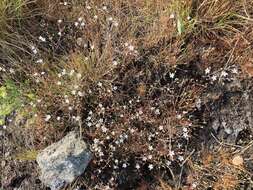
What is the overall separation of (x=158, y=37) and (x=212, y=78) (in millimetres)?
565

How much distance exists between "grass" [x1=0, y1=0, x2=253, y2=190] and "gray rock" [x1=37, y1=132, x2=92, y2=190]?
0.36ft

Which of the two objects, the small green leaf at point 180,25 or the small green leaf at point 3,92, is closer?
the small green leaf at point 180,25

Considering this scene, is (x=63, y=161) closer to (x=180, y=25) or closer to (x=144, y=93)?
(x=144, y=93)

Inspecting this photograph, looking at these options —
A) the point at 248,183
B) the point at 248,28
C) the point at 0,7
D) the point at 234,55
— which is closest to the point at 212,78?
the point at 234,55

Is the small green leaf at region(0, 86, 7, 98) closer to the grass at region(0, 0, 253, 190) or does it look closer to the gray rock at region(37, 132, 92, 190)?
the grass at region(0, 0, 253, 190)

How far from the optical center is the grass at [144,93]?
3.39 meters

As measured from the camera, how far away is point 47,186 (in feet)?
11.3

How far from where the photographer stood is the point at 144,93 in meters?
3.42

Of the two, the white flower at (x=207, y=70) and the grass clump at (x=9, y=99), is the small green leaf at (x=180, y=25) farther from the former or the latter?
the grass clump at (x=9, y=99)

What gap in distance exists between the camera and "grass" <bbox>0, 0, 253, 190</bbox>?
11.1ft

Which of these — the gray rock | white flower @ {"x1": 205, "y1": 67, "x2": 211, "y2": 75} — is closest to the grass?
white flower @ {"x1": 205, "y1": 67, "x2": 211, "y2": 75}

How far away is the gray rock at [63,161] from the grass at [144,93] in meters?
0.11

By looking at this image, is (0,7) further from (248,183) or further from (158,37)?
(248,183)

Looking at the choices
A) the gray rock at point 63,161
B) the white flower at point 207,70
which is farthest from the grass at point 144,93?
the gray rock at point 63,161
